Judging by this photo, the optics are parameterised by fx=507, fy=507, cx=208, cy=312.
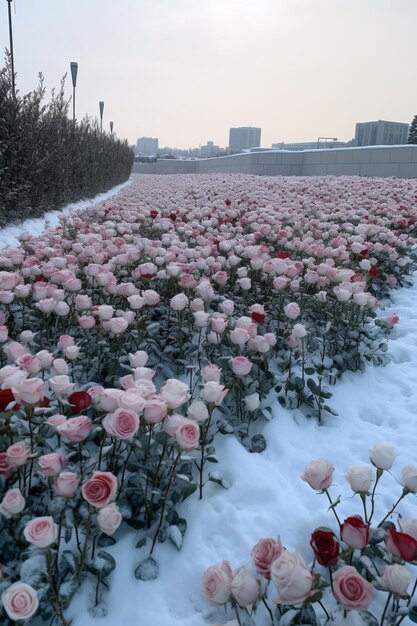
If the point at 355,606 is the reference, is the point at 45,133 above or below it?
above

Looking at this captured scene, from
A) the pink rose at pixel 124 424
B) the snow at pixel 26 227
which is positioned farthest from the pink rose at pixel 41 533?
the snow at pixel 26 227

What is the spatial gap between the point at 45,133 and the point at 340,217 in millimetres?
6111

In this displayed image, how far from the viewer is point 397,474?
2.62 m

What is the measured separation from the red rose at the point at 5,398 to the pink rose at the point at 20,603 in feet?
2.24

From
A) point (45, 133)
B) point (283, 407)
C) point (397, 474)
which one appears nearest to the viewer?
point (397, 474)

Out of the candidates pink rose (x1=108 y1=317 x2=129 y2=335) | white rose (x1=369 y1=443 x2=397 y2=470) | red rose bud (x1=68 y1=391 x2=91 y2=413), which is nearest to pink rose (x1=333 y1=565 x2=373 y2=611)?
white rose (x1=369 y1=443 x2=397 y2=470)

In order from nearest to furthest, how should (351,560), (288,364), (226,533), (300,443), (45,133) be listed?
(351,560)
(226,533)
(300,443)
(288,364)
(45,133)

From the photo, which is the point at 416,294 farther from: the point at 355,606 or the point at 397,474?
the point at 355,606

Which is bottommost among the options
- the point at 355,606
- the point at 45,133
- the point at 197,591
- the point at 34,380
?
the point at 197,591

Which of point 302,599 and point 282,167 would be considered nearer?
point 302,599

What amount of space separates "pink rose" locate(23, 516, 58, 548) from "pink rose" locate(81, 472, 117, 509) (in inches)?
5.6

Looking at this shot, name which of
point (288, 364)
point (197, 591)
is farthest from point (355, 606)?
point (288, 364)

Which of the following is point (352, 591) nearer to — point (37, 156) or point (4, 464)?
point (4, 464)

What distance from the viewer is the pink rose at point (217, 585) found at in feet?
4.95
